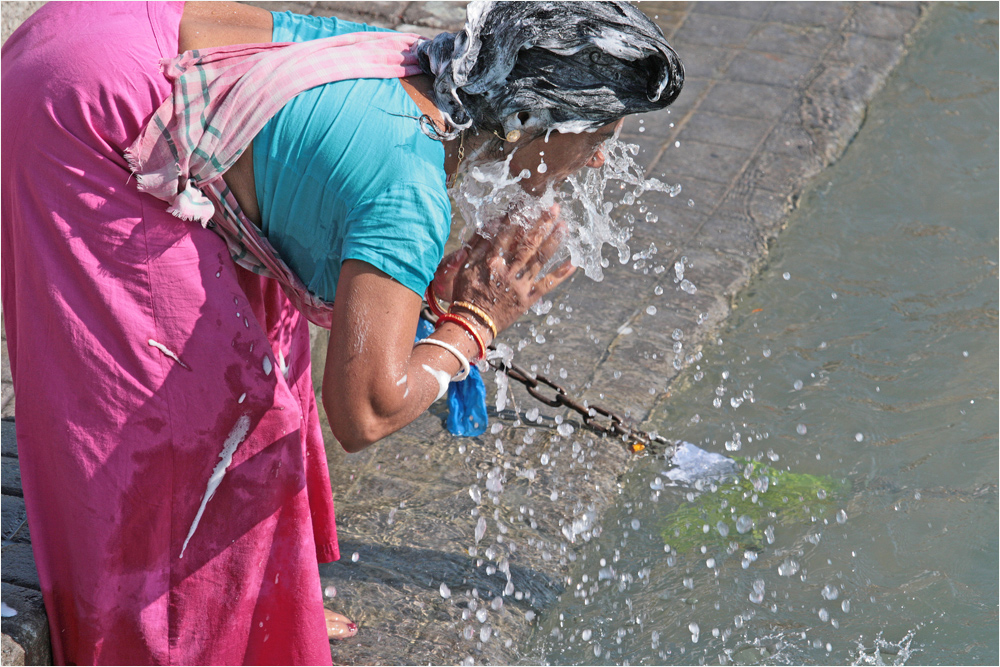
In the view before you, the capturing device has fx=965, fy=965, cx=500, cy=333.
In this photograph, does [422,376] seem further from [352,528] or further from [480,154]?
[352,528]

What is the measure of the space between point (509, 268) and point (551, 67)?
1.57 ft

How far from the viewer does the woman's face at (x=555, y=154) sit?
206 cm

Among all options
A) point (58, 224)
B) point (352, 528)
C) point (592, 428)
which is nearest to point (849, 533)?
point (592, 428)

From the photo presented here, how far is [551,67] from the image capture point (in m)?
1.95

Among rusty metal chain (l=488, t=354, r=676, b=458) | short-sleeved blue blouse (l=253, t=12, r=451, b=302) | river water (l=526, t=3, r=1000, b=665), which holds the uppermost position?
short-sleeved blue blouse (l=253, t=12, r=451, b=302)

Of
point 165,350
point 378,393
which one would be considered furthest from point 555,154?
point 165,350

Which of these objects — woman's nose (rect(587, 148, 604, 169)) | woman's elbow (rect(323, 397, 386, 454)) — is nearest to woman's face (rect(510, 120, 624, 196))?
woman's nose (rect(587, 148, 604, 169))

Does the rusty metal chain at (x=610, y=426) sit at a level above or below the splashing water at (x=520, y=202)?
below

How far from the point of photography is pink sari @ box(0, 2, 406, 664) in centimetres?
198

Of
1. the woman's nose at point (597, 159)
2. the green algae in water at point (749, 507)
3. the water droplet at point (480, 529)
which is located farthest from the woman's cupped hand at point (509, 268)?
the green algae in water at point (749, 507)

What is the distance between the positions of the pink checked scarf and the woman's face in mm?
306

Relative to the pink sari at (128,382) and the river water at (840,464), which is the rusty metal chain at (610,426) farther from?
the pink sari at (128,382)

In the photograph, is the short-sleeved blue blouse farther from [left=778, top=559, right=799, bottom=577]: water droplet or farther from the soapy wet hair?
[left=778, top=559, right=799, bottom=577]: water droplet

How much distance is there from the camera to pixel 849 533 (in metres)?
3.40
